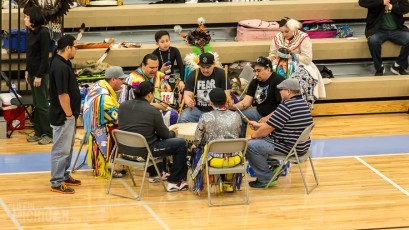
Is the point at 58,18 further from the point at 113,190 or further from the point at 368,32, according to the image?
the point at 368,32

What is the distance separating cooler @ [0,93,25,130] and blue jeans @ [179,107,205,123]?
7.91 feet

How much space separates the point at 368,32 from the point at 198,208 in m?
5.38

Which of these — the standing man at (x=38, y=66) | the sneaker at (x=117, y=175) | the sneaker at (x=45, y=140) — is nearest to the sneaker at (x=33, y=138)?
the standing man at (x=38, y=66)

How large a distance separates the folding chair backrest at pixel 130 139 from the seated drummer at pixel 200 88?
4.82 feet

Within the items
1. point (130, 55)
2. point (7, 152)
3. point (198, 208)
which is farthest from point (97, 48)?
point (198, 208)

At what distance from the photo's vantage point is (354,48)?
13.0 metres

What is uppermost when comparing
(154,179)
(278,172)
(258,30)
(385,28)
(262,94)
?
(385,28)

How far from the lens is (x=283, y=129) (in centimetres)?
903

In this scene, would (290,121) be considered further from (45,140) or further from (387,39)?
(387,39)

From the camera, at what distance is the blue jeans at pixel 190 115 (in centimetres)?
1017

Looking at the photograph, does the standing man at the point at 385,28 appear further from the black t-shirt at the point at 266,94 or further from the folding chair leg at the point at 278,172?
the folding chair leg at the point at 278,172

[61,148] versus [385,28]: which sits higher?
[385,28]

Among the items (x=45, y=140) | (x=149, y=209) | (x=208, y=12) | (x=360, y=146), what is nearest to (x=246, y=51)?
(x=208, y=12)

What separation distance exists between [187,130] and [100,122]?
0.98m
